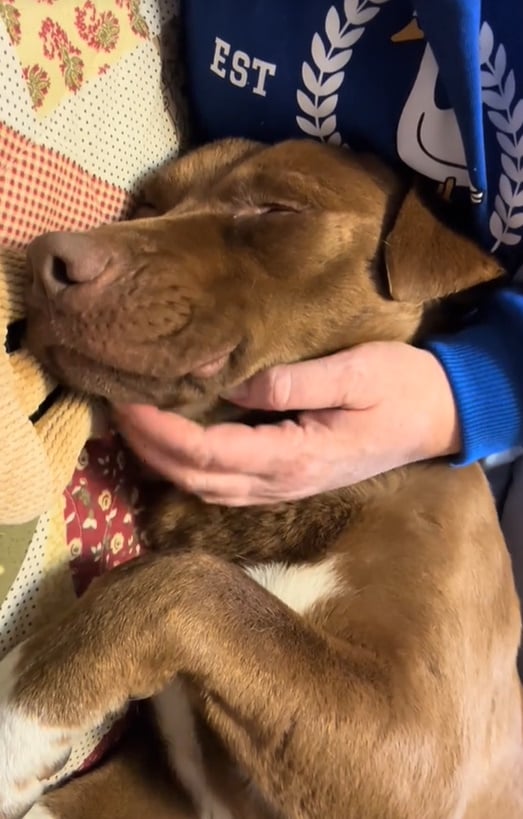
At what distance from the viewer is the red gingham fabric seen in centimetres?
130

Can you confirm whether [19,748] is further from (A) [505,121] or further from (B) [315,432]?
(A) [505,121]

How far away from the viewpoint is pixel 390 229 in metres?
1.63

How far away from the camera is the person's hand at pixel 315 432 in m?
1.47

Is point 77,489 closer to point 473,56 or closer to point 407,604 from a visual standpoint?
point 407,604

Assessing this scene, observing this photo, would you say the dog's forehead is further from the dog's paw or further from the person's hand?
the dog's paw

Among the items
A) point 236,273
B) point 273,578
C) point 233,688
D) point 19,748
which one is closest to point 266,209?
point 236,273

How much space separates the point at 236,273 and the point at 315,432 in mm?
278

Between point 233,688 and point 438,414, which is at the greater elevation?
point 438,414

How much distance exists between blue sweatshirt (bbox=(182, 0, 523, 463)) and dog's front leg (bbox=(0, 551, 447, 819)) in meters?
0.49

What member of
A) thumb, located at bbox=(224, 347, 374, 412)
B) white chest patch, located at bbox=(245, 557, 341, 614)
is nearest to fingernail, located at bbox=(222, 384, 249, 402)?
thumb, located at bbox=(224, 347, 374, 412)

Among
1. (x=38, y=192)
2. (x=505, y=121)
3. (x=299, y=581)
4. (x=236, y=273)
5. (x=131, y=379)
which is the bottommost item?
(x=299, y=581)

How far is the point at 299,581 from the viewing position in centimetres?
150

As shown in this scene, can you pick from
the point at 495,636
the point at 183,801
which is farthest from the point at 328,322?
the point at 183,801

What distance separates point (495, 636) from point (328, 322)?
58 cm
